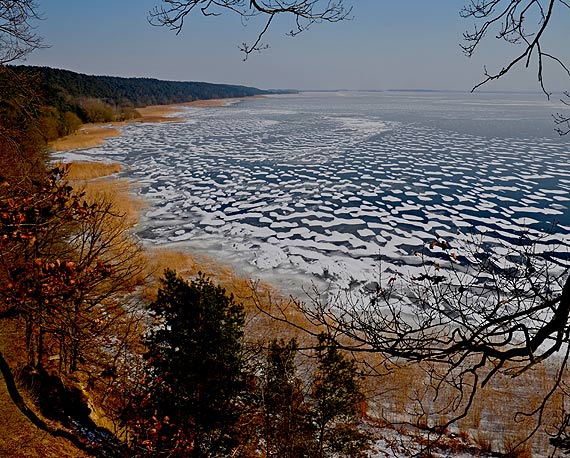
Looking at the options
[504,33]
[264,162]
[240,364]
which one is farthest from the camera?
[264,162]

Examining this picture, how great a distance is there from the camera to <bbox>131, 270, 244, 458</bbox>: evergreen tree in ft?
21.0

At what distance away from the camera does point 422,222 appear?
1636 cm

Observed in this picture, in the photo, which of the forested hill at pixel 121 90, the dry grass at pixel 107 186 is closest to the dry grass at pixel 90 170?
the dry grass at pixel 107 186

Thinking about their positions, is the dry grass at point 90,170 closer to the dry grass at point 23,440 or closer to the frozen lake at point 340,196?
the frozen lake at point 340,196

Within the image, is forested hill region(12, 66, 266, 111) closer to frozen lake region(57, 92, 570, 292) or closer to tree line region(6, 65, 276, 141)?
tree line region(6, 65, 276, 141)

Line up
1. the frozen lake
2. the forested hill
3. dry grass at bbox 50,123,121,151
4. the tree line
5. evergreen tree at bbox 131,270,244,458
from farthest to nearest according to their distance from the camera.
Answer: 1. the forested hill
2. dry grass at bbox 50,123,121,151
3. the tree line
4. the frozen lake
5. evergreen tree at bbox 131,270,244,458

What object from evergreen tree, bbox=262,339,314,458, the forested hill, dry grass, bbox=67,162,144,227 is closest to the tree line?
the forested hill

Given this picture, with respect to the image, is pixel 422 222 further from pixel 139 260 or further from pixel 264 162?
pixel 264 162

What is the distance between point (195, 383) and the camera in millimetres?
6387

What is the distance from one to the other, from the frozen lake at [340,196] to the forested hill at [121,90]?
21218mm

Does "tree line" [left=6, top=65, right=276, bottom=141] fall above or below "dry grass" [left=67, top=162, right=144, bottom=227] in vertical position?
above

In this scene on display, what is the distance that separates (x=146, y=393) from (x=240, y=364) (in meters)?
1.68

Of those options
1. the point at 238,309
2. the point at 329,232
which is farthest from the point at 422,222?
the point at 238,309

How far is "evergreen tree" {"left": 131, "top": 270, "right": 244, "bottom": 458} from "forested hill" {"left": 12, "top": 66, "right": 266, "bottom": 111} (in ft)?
128
